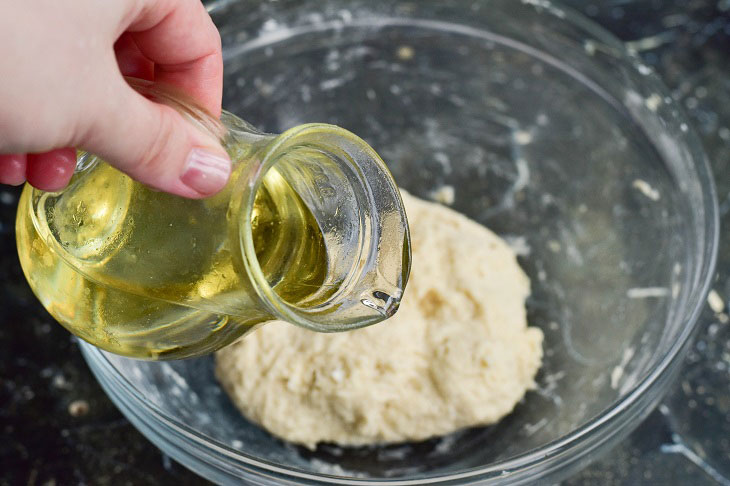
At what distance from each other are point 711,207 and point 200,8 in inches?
34.4

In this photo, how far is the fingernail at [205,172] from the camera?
0.74 meters

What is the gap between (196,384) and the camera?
133 cm

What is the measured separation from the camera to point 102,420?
1336 millimetres

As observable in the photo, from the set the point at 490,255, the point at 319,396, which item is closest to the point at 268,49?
the point at 490,255

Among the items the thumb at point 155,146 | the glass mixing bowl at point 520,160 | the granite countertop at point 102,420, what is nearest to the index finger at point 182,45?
the thumb at point 155,146

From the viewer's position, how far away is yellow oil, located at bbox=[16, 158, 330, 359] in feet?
2.61

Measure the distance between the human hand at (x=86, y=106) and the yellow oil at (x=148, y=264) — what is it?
4cm

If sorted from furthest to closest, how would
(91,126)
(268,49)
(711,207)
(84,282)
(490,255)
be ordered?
1. (268,49)
2. (490,255)
3. (711,207)
4. (84,282)
5. (91,126)

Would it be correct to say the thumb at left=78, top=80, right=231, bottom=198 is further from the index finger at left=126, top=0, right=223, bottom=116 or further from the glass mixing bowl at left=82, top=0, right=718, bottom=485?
the glass mixing bowl at left=82, top=0, right=718, bottom=485

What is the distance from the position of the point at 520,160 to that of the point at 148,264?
0.96 meters

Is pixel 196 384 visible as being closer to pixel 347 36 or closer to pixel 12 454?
pixel 12 454

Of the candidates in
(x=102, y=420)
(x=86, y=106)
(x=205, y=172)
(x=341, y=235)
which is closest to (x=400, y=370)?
(x=341, y=235)

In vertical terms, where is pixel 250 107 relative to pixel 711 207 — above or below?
below

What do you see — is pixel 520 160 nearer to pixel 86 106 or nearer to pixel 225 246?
pixel 225 246
